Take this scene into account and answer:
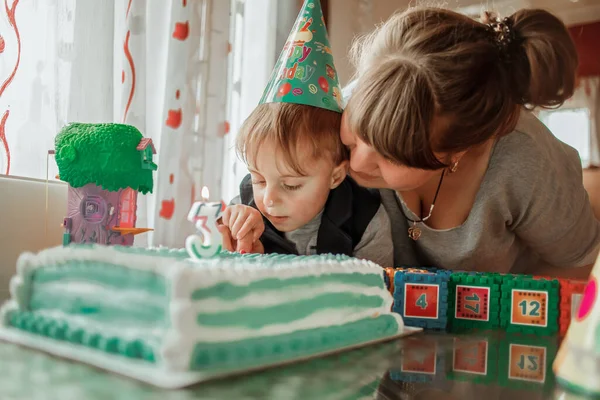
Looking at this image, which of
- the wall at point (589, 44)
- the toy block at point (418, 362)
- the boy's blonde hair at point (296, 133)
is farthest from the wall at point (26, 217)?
the wall at point (589, 44)

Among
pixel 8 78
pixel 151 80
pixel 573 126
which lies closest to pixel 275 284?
pixel 8 78

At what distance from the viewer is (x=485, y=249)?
124cm

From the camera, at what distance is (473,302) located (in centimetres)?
82

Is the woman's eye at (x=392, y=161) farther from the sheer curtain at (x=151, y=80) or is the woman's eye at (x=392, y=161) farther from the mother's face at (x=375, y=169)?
the sheer curtain at (x=151, y=80)

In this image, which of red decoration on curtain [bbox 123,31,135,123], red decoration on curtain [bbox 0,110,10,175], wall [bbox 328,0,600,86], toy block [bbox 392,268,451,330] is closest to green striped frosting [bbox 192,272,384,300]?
toy block [bbox 392,268,451,330]

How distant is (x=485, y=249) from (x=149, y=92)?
112 cm

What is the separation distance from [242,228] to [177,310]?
2.18ft

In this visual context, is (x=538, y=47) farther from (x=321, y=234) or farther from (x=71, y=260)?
(x=71, y=260)

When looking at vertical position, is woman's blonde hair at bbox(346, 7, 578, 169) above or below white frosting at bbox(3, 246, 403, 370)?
above

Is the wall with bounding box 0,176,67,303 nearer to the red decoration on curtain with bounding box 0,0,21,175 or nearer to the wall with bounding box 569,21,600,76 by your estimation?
the red decoration on curtain with bounding box 0,0,21,175

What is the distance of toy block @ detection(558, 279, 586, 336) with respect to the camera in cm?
77

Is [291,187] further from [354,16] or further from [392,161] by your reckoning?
[354,16]

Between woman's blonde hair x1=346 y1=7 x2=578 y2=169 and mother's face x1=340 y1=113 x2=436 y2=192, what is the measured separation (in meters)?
0.04

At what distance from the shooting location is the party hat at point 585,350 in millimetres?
444
